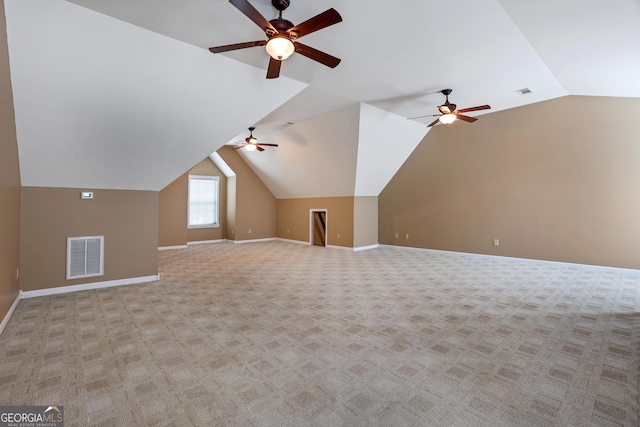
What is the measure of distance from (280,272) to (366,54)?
435cm

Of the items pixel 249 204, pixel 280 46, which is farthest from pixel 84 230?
pixel 249 204

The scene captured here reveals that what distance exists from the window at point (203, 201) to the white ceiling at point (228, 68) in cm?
523

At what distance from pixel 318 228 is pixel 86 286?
290 inches

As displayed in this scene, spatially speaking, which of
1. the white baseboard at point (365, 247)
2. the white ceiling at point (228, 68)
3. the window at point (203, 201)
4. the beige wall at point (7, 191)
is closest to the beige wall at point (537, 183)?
the white ceiling at point (228, 68)

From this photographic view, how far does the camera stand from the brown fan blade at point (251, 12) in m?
2.35

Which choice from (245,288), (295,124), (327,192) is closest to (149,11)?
(245,288)

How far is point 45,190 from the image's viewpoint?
463 cm

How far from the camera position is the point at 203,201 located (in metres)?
10.9

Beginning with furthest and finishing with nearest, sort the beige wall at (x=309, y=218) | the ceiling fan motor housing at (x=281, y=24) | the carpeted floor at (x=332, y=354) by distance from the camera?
1. the beige wall at (x=309, y=218)
2. the ceiling fan motor housing at (x=281, y=24)
3. the carpeted floor at (x=332, y=354)

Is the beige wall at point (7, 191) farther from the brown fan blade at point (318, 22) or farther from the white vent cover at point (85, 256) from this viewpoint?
the brown fan blade at point (318, 22)

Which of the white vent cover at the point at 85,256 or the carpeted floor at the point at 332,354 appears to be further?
the white vent cover at the point at 85,256

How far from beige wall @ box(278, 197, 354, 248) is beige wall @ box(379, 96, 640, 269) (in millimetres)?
2004

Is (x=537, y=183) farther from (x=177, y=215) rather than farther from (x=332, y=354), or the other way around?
(x=177, y=215)

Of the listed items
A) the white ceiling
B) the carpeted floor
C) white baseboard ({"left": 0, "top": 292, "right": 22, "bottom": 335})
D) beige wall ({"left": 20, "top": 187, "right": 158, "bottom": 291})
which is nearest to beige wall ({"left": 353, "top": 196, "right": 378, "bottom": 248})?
the white ceiling
